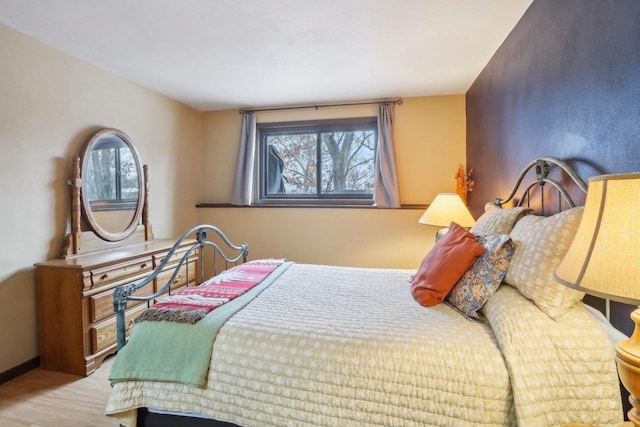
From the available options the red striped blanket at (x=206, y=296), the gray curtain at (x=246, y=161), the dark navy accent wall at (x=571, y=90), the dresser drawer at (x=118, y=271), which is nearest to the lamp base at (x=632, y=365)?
the dark navy accent wall at (x=571, y=90)

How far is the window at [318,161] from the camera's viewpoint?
12.0 ft

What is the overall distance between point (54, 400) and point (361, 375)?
1981 millimetres

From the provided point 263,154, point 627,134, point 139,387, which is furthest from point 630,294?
point 263,154

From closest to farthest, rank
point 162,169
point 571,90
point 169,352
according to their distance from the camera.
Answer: point 169,352 → point 571,90 → point 162,169

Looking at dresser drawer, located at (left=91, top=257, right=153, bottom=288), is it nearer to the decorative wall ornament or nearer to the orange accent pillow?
the orange accent pillow

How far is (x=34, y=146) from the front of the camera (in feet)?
7.12

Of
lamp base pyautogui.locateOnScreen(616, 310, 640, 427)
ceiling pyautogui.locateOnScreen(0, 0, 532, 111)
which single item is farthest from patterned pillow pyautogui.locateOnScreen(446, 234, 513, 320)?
ceiling pyautogui.locateOnScreen(0, 0, 532, 111)

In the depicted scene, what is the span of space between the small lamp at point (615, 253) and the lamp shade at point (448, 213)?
6.58ft

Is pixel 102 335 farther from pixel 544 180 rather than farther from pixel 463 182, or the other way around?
pixel 463 182

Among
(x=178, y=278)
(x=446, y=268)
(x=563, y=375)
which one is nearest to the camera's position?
(x=563, y=375)

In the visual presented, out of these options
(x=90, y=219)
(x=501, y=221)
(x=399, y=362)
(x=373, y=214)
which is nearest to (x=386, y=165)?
(x=373, y=214)

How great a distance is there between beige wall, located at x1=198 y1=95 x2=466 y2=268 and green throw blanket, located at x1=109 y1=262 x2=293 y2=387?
2295mm

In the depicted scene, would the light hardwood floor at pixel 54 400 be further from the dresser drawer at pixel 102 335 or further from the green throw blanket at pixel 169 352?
the green throw blanket at pixel 169 352

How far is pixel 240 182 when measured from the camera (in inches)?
148
